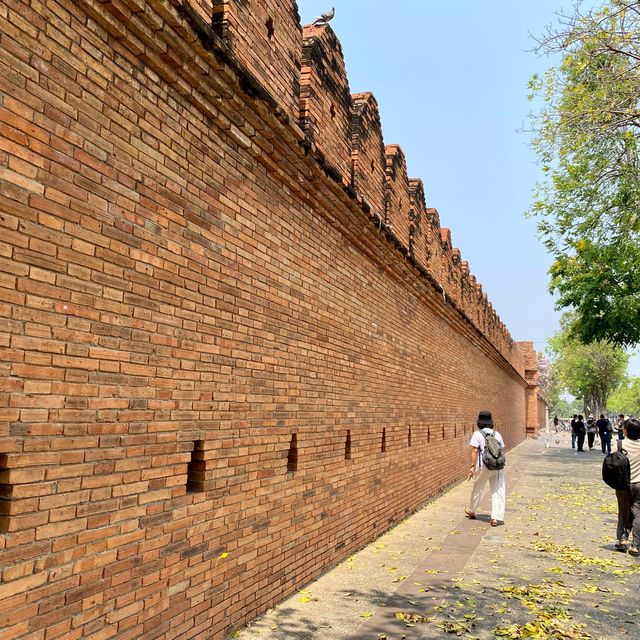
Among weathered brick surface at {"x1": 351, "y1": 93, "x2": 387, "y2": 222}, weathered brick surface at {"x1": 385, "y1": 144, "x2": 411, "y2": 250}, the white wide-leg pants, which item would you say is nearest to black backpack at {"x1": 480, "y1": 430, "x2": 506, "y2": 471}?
the white wide-leg pants

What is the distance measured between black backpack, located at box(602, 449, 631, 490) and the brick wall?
3.26 meters

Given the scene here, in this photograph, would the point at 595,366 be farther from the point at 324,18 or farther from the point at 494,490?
the point at 324,18

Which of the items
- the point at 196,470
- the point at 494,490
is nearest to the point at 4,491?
the point at 196,470

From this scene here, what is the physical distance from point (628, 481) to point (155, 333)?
6.00 meters

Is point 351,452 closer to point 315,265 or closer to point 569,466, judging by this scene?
point 315,265

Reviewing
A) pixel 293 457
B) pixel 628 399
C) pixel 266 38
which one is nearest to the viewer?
pixel 266 38

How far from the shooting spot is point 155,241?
3.47m

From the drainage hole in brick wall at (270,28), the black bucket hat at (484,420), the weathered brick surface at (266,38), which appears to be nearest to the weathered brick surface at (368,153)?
the weathered brick surface at (266,38)

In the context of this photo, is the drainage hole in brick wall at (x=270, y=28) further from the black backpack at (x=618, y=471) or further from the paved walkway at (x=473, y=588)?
the black backpack at (x=618, y=471)

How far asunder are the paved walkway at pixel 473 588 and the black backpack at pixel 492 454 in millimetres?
858

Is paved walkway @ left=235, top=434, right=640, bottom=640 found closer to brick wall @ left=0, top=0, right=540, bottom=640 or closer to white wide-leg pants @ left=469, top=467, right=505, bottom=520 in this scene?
white wide-leg pants @ left=469, top=467, right=505, bottom=520

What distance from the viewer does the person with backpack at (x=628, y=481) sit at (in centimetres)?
699

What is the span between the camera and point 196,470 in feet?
13.0

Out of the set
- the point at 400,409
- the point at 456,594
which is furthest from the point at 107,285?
the point at 400,409
